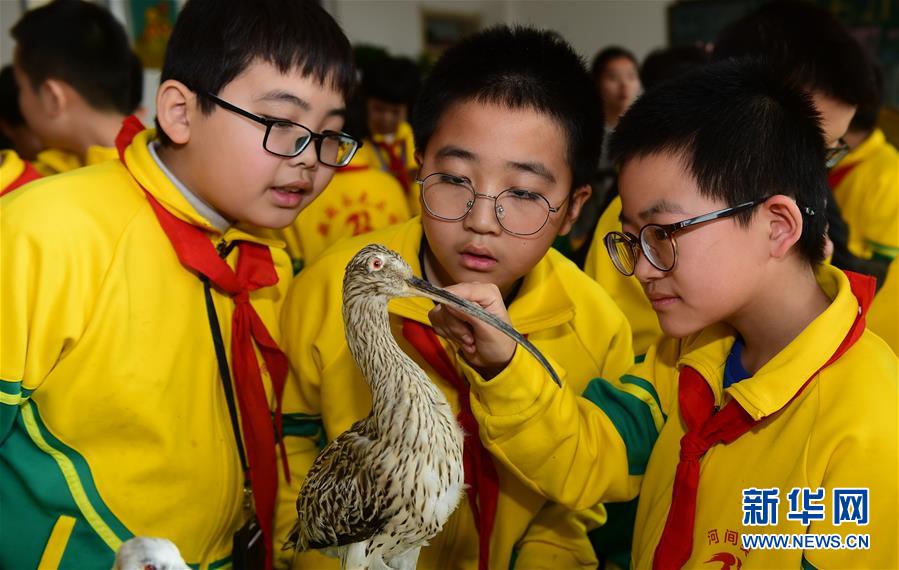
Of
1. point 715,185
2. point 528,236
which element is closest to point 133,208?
point 528,236

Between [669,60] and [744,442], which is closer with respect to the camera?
[744,442]

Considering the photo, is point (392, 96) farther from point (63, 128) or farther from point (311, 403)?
point (311, 403)

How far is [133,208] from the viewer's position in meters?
1.41

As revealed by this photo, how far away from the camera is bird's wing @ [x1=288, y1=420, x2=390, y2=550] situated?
3.36ft

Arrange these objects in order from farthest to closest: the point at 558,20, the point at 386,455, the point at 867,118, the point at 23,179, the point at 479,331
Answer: the point at 558,20 → the point at 867,118 → the point at 23,179 → the point at 479,331 → the point at 386,455

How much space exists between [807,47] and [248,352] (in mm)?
1672

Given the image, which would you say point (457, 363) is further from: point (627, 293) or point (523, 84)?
point (627, 293)

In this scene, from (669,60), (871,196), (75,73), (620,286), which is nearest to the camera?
(620,286)

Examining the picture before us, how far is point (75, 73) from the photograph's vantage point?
2.35 meters

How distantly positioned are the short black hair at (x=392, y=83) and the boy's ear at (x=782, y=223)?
10.7 feet

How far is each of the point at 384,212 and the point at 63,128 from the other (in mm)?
1126

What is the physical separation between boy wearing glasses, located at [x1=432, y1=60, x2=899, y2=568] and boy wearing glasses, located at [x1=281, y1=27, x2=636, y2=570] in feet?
0.51

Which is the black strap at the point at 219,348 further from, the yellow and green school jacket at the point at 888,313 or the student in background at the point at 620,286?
the yellow and green school jacket at the point at 888,313

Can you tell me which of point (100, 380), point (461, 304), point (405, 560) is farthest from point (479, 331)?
point (100, 380)
